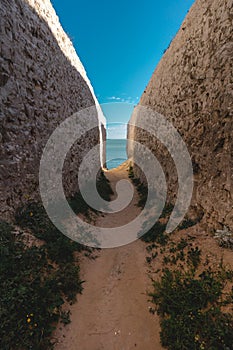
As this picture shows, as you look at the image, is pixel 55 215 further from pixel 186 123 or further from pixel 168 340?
pixel 186 123

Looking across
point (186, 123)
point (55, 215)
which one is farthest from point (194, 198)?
point (55, 215)

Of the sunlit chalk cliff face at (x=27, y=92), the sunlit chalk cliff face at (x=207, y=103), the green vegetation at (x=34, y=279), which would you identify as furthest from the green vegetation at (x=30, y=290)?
the sunlit chalk cliff face at (x=207, y=103)

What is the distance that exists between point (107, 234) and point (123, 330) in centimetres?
411

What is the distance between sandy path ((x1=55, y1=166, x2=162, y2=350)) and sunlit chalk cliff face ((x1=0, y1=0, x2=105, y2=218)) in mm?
3474

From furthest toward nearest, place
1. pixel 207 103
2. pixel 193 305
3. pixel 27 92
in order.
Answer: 1. pixel 27 92
2. pixel 207 103
3. pixel 193 305

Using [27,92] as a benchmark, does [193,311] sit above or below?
below

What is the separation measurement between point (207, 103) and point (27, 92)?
6666 mm

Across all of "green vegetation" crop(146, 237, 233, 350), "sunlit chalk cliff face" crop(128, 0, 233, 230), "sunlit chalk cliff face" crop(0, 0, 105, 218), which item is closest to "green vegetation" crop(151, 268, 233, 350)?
"green vegetation" crop(146, 237, 233, 350)

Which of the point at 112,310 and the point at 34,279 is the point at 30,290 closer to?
the point at 34,279

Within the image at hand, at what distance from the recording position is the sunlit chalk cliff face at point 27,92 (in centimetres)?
555

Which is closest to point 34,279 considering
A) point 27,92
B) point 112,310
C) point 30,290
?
point 30,290

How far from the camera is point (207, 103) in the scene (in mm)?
6273

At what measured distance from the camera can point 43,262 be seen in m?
4.90

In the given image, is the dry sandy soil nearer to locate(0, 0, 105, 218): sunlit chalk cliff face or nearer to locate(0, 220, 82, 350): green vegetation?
locate(0, 220, 82, 350): green vegetation
